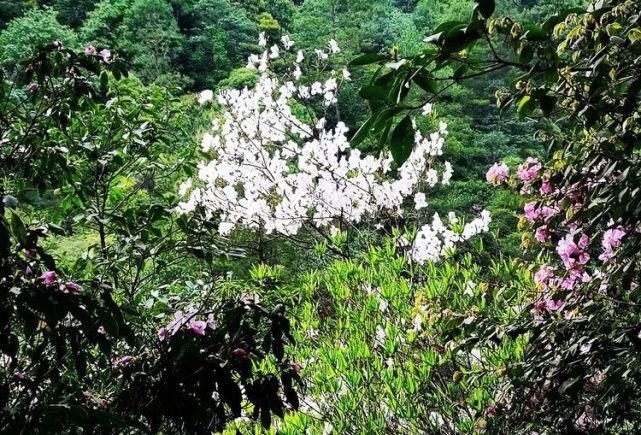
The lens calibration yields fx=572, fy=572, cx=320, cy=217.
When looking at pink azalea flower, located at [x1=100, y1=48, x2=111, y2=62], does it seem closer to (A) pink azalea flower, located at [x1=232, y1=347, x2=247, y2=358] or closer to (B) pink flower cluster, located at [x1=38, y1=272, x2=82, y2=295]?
(B) pink flower cluster, located at [x1=38, y1=272, x2=82, y2=295]

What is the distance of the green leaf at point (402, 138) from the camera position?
65cm

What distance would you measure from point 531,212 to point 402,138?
4.26 ft

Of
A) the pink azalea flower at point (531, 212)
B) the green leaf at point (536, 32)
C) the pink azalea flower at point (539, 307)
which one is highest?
the green leaf at point (536, 32)

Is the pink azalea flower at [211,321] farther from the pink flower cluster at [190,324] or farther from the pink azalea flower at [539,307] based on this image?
the pink azalea flower at [539,307]

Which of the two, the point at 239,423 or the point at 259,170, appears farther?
the point at 259,170

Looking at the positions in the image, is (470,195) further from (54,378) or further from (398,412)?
(54,378)

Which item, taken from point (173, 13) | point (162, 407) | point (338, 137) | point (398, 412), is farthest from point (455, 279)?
point (173, 13)

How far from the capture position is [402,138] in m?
0.65

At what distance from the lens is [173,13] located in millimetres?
22031

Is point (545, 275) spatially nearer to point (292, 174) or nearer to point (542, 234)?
point (542, 234)

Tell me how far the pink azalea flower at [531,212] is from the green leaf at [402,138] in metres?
1.26

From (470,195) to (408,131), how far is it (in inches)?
502

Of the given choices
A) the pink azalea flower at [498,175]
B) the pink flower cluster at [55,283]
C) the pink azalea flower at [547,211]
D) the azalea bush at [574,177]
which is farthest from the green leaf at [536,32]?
the pink azalea flower at [498,175]

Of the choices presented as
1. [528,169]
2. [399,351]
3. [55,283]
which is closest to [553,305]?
[528,169]
